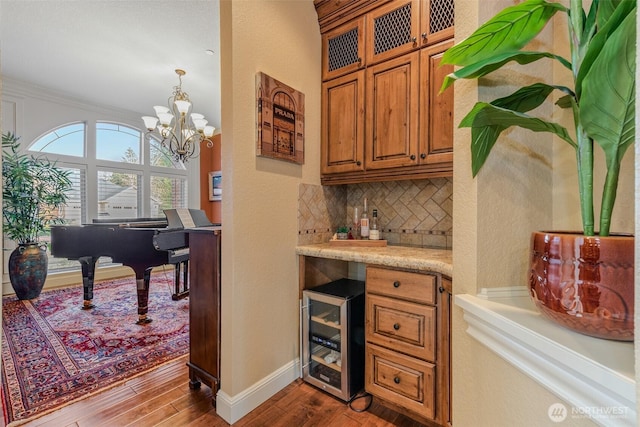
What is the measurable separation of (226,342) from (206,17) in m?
2.82

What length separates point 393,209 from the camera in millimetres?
2145

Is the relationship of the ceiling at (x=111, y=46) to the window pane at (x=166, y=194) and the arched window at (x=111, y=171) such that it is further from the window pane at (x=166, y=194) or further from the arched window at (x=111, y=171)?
the window pane at (x=166, y=194)

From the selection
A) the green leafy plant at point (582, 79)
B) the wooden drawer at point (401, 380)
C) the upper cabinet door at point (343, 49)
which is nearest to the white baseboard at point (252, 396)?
the wooden drawer at point (401, 380)

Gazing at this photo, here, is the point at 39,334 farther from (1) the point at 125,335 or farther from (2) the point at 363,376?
(2) the point at 363,376

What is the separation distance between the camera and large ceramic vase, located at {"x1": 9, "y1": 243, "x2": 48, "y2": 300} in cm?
346

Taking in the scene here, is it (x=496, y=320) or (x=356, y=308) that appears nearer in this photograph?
(x=496, y=320)

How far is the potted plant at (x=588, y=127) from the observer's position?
0.58 m

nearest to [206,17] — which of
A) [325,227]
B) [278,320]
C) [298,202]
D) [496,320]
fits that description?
[298,202]

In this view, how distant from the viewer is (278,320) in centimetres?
180

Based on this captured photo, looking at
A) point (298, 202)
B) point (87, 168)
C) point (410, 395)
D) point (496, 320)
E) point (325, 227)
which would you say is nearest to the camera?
point (496, 320)

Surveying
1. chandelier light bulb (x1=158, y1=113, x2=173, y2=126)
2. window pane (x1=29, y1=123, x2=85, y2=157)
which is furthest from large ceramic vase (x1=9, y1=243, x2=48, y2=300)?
chandelier light bulb (x1=158, y1=113, x2=173, y2=126)

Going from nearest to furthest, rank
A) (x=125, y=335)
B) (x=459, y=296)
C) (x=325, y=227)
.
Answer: (x=459, y=296)
(x=325, y=227)
(x=125, y=335)

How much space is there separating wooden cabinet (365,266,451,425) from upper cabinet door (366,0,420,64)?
54.1 inches

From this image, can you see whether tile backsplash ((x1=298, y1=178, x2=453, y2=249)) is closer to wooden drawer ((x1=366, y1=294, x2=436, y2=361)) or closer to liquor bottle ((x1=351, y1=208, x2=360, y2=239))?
liquor bottle ((x1=351, y1=208, x2=360, y2=239))
